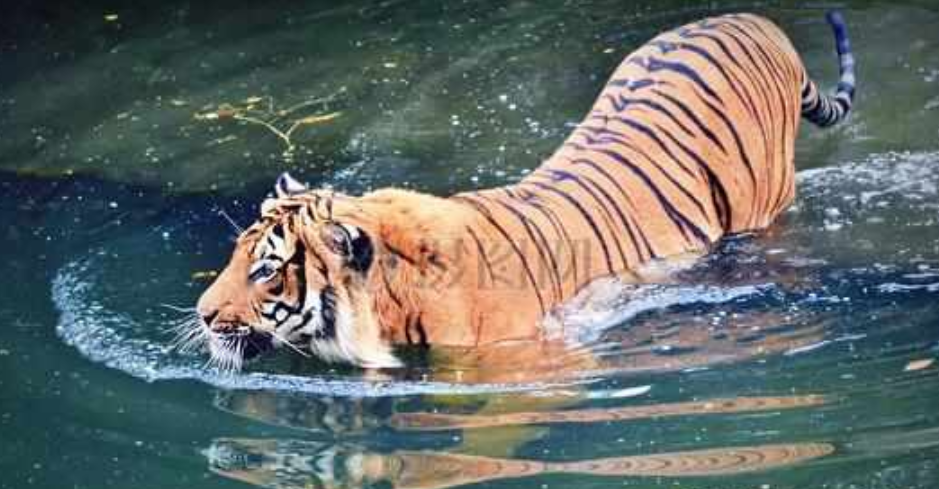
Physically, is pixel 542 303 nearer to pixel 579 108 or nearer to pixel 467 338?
pixel 467 338

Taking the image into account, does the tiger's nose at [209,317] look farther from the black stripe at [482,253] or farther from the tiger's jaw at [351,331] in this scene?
the black stripe at [482,253]

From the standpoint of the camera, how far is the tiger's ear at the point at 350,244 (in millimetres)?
3613

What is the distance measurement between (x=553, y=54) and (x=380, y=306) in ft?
7.49

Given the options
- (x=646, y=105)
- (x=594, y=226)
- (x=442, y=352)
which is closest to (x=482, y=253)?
(x=442, y=352)

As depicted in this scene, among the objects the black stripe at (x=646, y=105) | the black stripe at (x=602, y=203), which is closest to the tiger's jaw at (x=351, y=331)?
the black stripe at (x=602, y=203)

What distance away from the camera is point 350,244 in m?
3.63

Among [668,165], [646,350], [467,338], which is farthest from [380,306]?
[668,165]

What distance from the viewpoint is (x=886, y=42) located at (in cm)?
559

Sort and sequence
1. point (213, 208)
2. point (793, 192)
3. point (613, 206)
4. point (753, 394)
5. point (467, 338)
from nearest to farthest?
point (753, 394) → point (467, 338) → point (613, 206) → point (793, 192) → point (213, 208)

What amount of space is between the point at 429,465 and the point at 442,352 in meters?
0.46

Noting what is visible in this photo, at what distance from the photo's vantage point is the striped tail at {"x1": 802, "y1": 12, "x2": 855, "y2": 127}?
4609mm

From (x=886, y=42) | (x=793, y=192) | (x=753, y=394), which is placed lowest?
(x=753, y=394)

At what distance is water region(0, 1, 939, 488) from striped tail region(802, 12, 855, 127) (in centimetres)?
16

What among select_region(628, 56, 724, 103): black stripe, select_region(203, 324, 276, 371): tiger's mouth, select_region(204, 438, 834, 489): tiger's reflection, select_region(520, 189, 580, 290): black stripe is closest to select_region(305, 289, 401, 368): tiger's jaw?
select_region(203, 324, 276, 371): tiger's mouth
